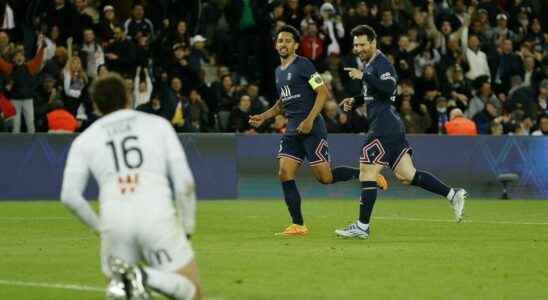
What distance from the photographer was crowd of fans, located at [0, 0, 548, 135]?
24062 mm

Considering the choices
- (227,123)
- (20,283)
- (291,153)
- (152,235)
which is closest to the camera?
(152,235)

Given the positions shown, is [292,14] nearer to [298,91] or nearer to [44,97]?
[44,97]

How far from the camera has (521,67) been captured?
1153 inches

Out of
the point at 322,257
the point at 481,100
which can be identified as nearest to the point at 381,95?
the point at 322,257

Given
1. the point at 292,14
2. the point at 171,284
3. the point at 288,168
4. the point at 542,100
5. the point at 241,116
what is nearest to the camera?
the point at 171,284

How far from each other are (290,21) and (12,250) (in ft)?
47.8

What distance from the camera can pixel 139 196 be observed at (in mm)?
7383

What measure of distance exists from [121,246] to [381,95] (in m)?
7.84

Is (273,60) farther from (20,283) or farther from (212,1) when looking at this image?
(20,283)

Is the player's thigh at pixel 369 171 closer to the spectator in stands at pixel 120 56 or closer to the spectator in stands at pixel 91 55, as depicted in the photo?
the spectator in stands at pixel 120 56

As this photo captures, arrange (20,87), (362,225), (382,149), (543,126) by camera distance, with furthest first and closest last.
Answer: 1. (543,126)
2. (20,87)
3. (382,149)
4. (362,225)

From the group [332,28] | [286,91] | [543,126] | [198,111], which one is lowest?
[543,126]

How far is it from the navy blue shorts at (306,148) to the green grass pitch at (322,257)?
0.93 meters

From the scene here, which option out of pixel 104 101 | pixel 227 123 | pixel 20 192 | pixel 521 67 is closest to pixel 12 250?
pixel 104 101
